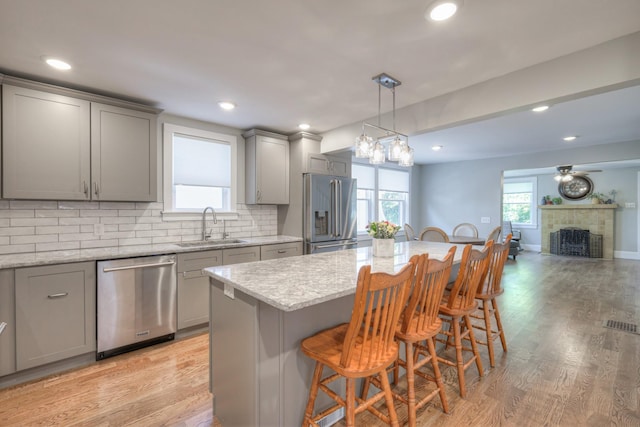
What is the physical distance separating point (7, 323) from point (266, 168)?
2820 mm

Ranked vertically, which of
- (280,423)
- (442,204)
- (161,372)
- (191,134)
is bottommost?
(161,372)

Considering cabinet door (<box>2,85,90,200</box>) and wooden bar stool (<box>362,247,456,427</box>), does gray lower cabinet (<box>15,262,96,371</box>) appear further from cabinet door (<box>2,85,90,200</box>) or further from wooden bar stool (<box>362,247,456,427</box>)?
wooden bar stool (<box>362,247,456,427</box>)

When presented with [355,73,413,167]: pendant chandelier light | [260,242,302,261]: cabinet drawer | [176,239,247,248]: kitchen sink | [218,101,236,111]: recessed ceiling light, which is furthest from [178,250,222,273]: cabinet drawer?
[355,73,413,167]: pendant chandelier light

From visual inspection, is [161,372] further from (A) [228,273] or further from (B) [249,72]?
(B) [249,72]

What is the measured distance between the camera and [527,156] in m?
5.90

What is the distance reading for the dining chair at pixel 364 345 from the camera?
1242mm

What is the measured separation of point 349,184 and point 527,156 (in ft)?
13.4

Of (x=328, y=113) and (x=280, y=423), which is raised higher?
(x=328, y=113)

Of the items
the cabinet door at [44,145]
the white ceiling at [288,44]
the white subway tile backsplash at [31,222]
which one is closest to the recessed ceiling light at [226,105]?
the white ceiling at [288,44]

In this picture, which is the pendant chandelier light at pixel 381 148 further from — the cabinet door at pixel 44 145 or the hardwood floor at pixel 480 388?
the cabinet door at pixel 44 145

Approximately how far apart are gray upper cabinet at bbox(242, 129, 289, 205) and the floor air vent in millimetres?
4088

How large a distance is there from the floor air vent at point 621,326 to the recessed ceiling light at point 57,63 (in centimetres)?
575

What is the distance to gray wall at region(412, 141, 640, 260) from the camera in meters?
5.92

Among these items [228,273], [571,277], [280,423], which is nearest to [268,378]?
[280,423]
